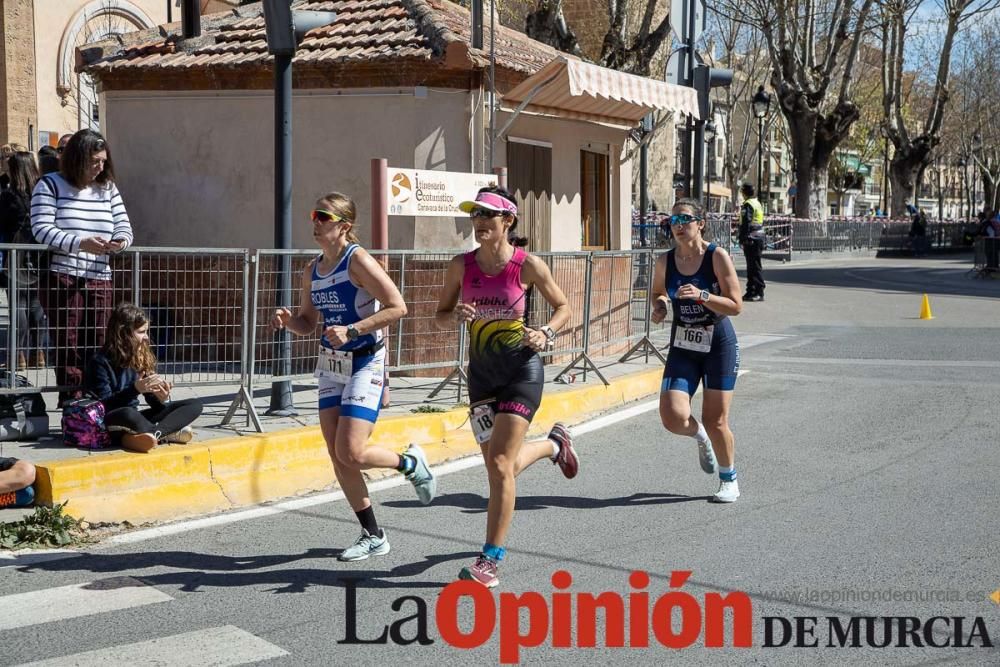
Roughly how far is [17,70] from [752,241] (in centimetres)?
1837

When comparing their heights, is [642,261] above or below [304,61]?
below

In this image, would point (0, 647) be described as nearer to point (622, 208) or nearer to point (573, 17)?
point (622, 208)

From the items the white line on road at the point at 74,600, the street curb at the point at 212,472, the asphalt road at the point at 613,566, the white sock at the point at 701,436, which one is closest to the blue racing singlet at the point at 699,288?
the white sock at the point at 701,436

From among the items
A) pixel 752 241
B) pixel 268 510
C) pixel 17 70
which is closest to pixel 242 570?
pixel 268 510

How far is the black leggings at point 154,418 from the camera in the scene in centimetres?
730

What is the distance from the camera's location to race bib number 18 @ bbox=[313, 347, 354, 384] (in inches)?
236

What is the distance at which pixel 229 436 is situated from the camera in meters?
7.96

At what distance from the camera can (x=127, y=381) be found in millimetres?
7488

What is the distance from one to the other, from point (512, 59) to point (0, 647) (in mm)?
9043

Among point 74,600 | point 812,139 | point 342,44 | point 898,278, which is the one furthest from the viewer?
point 812,139

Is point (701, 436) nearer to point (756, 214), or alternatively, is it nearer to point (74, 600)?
point (74, 600)

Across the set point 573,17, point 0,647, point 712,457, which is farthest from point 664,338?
point 573,17

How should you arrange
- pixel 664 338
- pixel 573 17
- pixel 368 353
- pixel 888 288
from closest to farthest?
pixel 368 353, pixel 664 338, pixel 888 288, pixel 573 17

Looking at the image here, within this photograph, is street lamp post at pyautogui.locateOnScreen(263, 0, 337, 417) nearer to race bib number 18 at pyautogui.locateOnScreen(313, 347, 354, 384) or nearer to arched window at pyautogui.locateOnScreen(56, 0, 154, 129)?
race bib number 18 at pyautogui.locateOnScreen(313, 347, 354, 384)
